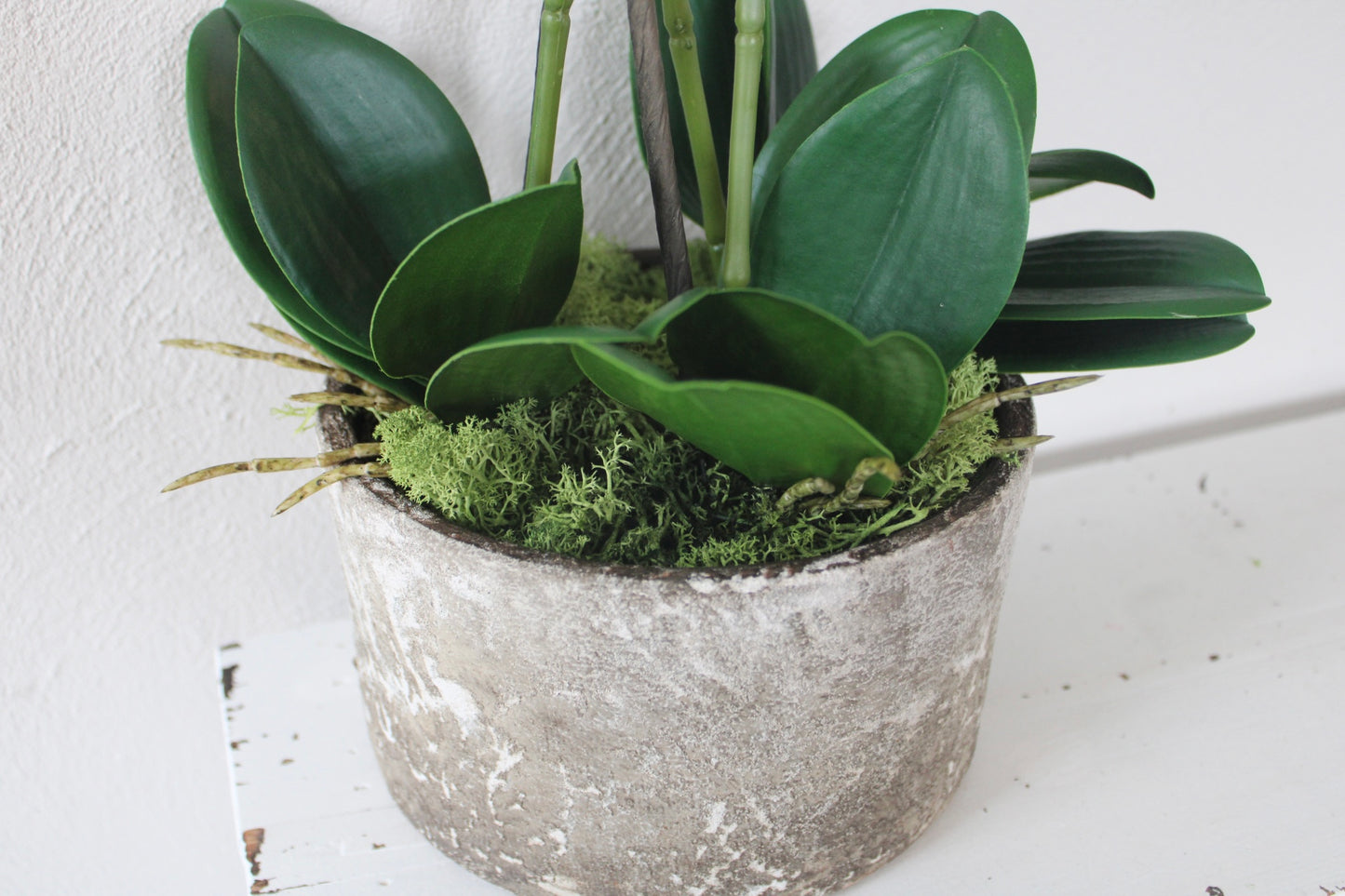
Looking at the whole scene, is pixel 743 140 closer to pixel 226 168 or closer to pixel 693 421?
pixel 693 421

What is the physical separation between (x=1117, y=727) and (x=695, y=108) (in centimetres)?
45

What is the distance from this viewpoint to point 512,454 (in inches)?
20.3

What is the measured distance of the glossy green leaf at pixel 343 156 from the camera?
490mm

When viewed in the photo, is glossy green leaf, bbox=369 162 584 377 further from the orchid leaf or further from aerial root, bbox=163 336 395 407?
the orchid leaf

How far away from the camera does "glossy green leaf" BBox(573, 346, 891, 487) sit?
0.35 m

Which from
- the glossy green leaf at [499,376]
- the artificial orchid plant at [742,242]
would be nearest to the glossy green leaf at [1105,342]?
the artificial orchid plant at [742,242]

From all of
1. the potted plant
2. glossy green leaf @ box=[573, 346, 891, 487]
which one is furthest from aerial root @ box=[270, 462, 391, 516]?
glossy green leaf @ box=[573, 346, 891, 487]

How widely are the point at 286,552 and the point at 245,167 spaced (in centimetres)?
42

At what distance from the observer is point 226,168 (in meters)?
0.51

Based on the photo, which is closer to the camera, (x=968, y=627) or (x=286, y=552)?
(x=968, y=627)

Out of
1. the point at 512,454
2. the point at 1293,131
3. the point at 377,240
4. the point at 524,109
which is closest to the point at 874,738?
the point at 512,454

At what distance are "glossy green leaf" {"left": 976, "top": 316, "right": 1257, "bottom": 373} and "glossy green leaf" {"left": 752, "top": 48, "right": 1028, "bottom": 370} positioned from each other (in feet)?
0.38

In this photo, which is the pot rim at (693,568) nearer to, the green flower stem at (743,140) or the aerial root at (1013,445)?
the aerial root at (1013,445)

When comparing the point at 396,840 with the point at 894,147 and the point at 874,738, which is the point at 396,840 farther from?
the point at 894,147
